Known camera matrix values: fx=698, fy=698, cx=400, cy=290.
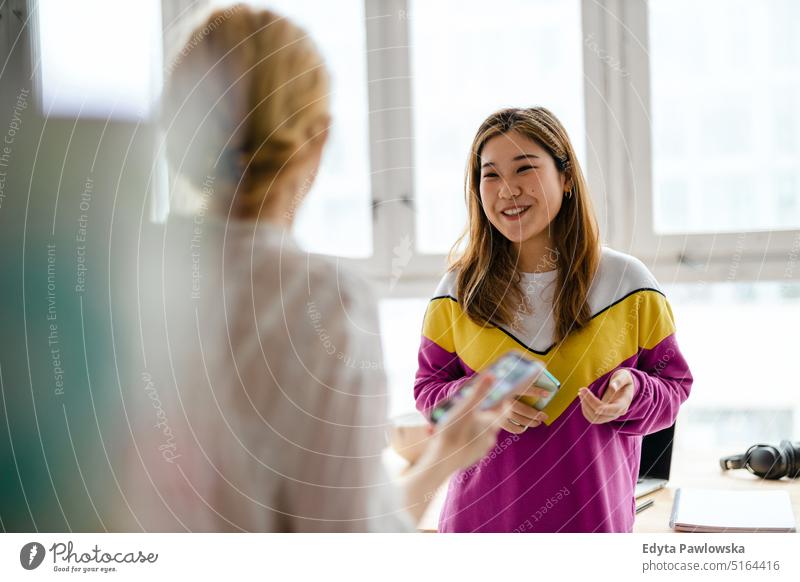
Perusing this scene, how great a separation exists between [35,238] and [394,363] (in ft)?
1.23

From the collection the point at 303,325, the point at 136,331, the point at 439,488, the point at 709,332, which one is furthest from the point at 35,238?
the point at 709,332

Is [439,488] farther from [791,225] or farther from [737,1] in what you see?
[737,1]

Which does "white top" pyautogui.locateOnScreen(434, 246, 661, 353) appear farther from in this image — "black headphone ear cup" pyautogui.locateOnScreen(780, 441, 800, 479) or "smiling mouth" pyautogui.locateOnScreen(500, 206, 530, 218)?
"black headphone ear cup" pyautogui.locateOnScreen(780, 441, 800, 479)

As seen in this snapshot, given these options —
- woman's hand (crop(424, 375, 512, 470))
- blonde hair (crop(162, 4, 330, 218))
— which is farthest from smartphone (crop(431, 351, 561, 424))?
blonde hair (crop(162, 4, 330, 218))

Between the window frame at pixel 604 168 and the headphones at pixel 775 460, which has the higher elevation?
the window frame at pixel 604 168

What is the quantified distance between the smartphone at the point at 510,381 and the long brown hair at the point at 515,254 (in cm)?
3

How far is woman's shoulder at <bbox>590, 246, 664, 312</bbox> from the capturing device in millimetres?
627

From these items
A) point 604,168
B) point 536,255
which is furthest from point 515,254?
point 604,168

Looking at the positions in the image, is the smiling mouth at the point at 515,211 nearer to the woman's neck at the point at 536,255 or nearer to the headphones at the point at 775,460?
the woman's neck at the point at 536,255

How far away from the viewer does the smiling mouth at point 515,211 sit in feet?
2.05

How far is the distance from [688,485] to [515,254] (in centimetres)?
32

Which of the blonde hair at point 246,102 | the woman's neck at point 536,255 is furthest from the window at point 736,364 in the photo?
the blonde hair at point 246,102
